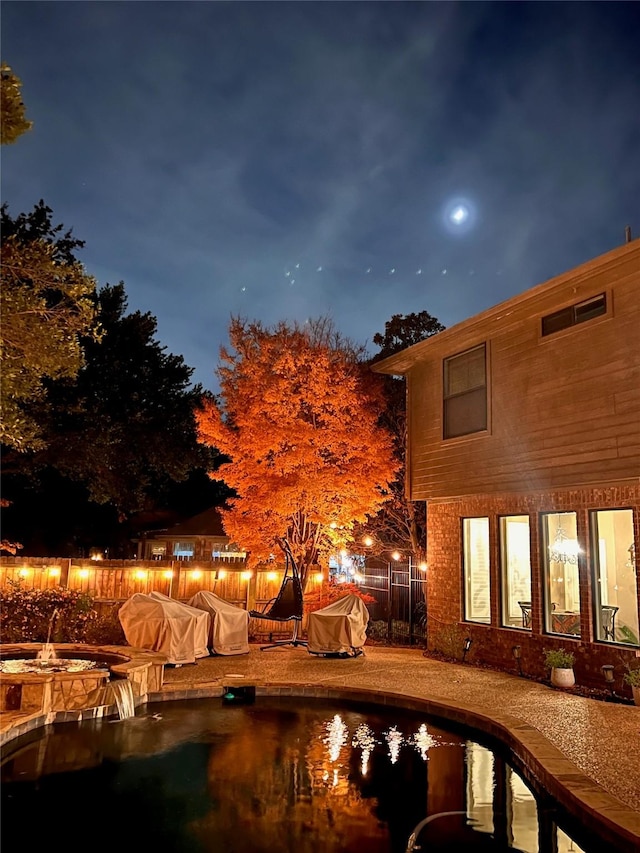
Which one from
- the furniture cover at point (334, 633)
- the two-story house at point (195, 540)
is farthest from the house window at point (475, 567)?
the two-story house at point (195, 540)

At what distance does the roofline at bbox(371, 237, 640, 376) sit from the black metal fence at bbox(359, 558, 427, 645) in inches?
173

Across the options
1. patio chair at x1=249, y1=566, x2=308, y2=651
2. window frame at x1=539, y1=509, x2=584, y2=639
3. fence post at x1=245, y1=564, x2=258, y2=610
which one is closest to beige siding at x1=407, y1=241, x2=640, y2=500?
window frame at x1=539, y1=509, x2=584, y2=639

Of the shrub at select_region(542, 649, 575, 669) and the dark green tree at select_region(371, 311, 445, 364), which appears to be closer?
the shrub at select_region(542, 649, 575, 669)

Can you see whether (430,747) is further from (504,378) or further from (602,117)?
(602,117)

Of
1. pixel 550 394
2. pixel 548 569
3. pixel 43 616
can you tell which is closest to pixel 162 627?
pixel 43 616

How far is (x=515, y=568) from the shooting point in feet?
33.8

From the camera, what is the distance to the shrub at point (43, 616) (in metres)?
10.8

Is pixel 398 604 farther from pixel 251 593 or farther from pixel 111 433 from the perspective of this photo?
pixel 111 433

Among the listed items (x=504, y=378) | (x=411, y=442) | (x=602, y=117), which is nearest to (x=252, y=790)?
(x=504, y=378)

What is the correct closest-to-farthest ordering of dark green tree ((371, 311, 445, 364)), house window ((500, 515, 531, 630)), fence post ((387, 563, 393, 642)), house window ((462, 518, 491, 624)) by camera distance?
house window ((500, 515, 531, 630)), house window ((462, 518, 491, 624)), fence post ((387, 563, 393, 642)), dark green tree ((371, 311, 445, 364))

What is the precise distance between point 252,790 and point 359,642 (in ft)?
20.0

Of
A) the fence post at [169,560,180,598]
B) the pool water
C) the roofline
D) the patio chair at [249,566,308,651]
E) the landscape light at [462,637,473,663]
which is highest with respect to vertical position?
the roofline

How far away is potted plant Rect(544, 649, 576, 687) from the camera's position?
845 cm

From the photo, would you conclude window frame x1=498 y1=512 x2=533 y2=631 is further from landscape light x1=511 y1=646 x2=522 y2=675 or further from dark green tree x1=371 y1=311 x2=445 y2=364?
dark green tree x1=371 y1=311 x2=445 y2=364
